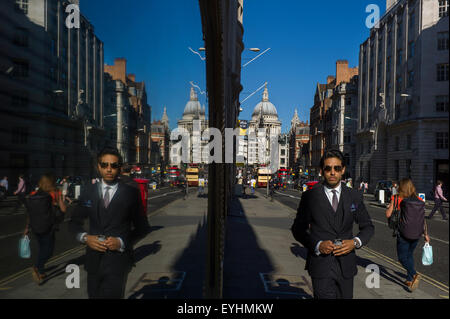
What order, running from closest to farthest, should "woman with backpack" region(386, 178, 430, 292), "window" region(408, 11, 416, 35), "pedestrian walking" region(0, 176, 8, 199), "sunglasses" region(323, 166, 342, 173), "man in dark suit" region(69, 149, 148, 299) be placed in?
"pedestrian walking" region(0, 176, 8, 199) < "man in dark suit" region(69, 149, 148, 299) < "sunglasses" region(323, 166, 342, 173) < "window" region(408, 11, 416, 35) < "woman with backpack" region(386, 178, 430, 292)

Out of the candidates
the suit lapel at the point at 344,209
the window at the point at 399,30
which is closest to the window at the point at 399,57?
the window at the point at 399,30

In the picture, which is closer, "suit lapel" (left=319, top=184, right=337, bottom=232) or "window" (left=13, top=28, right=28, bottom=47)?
"window" (left=13, top=28, right=28, bottom=47)

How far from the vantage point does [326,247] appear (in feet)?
9.98

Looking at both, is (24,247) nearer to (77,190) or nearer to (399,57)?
(77,190)

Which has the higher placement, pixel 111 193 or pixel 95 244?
pixel 111 193

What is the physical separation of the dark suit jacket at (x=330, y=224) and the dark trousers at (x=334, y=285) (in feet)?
0.12

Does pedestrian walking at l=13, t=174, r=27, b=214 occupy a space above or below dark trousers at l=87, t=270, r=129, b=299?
above

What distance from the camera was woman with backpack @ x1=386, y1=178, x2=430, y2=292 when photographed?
433 centimetres

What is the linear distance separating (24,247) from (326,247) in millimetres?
2256

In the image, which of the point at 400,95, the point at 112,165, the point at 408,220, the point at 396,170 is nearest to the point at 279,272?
the point at 408,220

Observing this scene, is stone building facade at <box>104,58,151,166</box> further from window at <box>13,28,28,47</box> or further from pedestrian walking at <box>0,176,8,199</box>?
pedestrian walking at <box>0,176,8,199</box>

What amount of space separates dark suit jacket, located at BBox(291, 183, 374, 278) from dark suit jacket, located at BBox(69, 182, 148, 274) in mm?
1534

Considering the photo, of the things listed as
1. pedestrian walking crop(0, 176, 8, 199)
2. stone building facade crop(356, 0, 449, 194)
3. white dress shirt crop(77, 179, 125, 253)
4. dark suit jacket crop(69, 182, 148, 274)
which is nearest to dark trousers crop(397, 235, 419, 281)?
stone building facade crop(356, 0, 449, 194)
